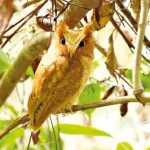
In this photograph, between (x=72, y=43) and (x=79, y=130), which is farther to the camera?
(x=79, y=130)

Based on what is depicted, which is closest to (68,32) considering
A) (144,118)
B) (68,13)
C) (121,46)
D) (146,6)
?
(68,13)

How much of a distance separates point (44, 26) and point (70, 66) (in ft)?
0.44

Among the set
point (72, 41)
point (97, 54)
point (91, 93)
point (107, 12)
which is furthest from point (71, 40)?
point (97, 54)

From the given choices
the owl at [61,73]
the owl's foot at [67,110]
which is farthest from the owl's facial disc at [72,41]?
the owl's foot at [67,110]

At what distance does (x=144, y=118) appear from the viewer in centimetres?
262

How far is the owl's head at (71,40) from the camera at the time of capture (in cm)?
116

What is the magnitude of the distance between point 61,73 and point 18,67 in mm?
219

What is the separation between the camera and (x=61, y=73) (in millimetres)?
1175

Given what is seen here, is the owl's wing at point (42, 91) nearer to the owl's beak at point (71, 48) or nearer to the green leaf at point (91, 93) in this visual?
the owl's beak at point (71, 48)

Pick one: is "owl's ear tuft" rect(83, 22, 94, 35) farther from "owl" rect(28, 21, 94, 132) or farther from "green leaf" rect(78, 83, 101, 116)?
"green leaf" rect(78, 83, 101, 116)

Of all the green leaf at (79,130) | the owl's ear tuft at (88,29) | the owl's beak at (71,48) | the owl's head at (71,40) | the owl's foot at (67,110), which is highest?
the owl's ear tuft at (88,29)

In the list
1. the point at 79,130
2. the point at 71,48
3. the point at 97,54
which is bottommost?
the point at 79,130

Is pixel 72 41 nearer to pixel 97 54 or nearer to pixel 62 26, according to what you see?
pixel 62 26

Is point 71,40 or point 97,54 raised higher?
point 97,54
